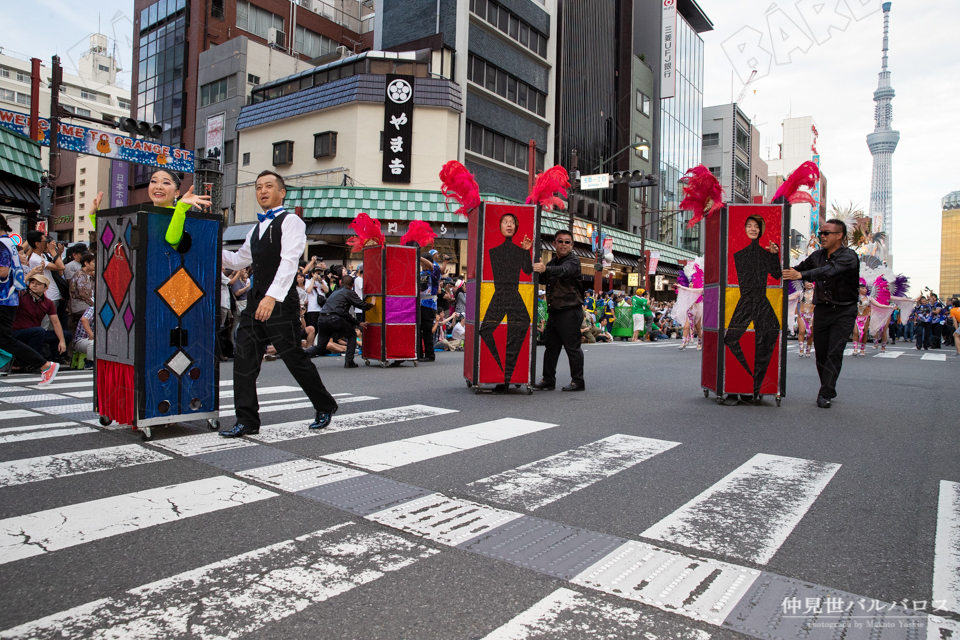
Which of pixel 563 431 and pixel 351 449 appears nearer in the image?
pixel 351 449

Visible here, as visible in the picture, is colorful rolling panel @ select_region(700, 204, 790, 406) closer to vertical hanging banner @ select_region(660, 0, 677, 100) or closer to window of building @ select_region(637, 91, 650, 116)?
window of building @ select_region(637, 91, 650, 116)

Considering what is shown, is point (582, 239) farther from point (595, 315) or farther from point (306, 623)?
point (306, 623)

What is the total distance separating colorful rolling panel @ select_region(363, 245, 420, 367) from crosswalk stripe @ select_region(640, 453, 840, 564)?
25.5ft

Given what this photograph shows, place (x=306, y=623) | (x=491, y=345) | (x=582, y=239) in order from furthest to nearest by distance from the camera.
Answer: (x=582, y=239), (x=491, y=345), (x=306, y=623)

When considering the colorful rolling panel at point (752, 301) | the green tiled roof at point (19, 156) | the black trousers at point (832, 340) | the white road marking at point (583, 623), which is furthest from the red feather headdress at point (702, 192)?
the green tiled roof at point (19, 156)

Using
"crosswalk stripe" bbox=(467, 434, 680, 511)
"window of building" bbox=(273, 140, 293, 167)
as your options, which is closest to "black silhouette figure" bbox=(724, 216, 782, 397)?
"crosswalk stripe" bbox=(467, 434, 680, 511)

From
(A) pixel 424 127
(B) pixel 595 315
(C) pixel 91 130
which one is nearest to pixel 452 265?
(A) pixel 424 127

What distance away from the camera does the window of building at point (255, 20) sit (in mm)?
39531

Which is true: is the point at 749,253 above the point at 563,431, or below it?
above

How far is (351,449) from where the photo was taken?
4.75m

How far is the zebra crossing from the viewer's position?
233cm

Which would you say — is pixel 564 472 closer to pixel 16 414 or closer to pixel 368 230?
pixel 16 414

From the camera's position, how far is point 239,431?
5066 millimetres

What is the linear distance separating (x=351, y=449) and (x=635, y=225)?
158 feet
